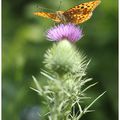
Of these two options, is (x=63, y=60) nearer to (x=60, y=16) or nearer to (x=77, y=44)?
(x=60, y=16)

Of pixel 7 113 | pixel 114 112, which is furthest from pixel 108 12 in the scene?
pixel 7 113

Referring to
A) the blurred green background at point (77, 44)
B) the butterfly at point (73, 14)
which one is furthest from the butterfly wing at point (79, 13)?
the blurred green background at point (77, 44)

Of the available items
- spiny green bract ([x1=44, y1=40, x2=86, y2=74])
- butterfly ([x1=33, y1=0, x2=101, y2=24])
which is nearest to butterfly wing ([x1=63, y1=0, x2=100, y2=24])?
butterfly ([x1=33, y1=0, x2=101, y2=24])

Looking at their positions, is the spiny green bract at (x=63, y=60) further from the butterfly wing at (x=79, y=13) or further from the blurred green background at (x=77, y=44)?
the blurred green background at (x=77, y=44)

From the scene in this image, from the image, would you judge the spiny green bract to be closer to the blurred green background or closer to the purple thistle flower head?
the purple thistle flower head

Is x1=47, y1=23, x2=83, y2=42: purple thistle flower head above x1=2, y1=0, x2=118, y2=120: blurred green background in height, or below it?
above

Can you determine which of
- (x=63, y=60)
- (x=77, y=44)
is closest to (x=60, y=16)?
(x=63, y=60)
